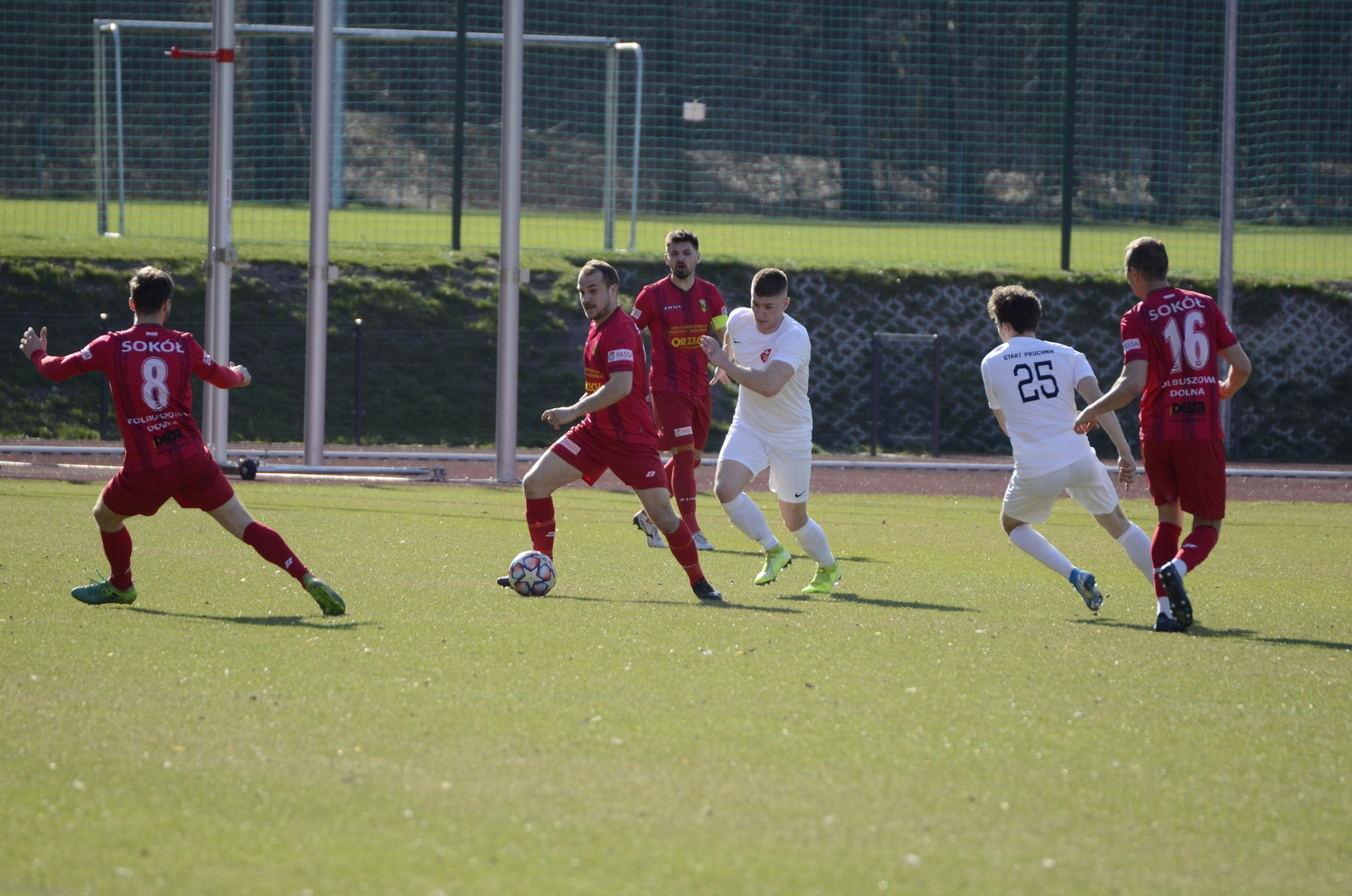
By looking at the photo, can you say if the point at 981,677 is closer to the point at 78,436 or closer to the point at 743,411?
the point at 743,411

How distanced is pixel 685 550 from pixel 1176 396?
2620 millimetres

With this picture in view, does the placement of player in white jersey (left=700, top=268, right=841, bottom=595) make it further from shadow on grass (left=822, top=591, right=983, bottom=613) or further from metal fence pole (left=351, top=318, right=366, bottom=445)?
metal fence pole (left=351, top=318, right=366, bottom=445)

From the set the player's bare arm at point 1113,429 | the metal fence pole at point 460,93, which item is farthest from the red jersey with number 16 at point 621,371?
the metal fence pole at point 460,93

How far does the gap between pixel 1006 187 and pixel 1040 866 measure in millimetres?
26254

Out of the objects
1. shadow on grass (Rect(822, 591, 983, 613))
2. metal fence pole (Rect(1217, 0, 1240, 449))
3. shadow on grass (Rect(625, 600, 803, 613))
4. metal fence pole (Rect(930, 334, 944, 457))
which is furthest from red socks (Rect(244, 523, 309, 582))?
metal fence pole (Rect(1217, 0, 1240, 449))

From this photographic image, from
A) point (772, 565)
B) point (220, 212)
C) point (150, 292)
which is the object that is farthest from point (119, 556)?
point (220, 212)

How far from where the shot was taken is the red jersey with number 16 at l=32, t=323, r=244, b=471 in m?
6.95

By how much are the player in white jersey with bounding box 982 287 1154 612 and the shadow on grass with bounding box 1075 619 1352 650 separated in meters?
0.23

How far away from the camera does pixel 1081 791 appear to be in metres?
4.16

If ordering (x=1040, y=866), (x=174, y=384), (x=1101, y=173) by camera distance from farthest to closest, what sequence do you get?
(x=1101, y=173), (x=174, y=384), (x=1040, y=866)

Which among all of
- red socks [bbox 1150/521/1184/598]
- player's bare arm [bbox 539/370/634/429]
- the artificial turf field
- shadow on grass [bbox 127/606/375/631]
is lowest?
shadow on grass [bbox 127/606/375/631]

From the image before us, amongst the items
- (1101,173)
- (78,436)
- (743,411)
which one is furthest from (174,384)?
(1101,173)

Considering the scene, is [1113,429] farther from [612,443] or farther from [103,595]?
[103,595]

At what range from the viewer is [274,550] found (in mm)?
6984
